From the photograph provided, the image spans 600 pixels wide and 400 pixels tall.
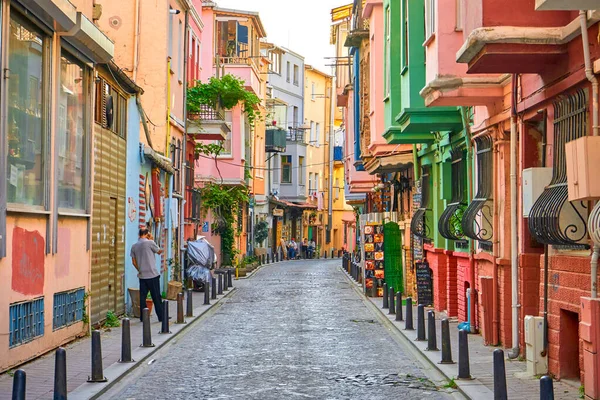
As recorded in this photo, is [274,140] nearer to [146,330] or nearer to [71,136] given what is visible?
[71,136]

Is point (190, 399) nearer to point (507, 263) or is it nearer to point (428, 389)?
point (428, 389)

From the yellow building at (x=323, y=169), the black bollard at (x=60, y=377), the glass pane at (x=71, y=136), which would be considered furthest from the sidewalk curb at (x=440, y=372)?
the yellow building at (x=323, y=169)

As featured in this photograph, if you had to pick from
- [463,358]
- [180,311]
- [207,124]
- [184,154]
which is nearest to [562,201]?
[463,358]

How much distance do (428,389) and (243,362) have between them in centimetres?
326

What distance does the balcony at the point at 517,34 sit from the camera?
475 inches

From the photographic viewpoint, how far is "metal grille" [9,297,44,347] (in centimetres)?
1306

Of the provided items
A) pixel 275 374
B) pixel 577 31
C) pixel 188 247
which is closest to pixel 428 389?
pixel 275 374

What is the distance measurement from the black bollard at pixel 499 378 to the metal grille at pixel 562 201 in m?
2.40

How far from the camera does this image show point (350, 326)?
798 inches

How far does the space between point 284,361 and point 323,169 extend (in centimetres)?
7321

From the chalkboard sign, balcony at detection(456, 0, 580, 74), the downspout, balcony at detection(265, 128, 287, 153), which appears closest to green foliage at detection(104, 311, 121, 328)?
the chalkboard sign

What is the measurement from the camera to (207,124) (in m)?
33.3

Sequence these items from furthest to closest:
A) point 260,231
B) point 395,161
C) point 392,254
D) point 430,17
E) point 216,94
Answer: point 260,231, point 216,94, point 392,254, point 395,161, point 430,17

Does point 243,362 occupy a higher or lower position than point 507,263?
lower
